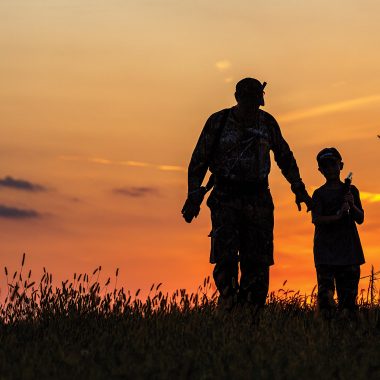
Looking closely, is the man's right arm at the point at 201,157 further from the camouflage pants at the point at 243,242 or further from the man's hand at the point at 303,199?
the man's hand at the point at 303,199

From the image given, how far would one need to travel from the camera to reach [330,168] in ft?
35.2

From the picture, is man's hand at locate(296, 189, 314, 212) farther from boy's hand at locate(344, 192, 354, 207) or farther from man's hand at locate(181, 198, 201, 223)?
man's hand at locate(181, 198, 201, 223)

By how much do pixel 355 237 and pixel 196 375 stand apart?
450 cm

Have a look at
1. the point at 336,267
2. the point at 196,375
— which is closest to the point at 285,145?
the point at 336,267

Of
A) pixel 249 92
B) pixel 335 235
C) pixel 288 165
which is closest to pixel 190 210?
pixel 288 165

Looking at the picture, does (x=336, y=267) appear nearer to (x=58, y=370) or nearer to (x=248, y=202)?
(x=248, y=202)

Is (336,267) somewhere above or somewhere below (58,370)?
above

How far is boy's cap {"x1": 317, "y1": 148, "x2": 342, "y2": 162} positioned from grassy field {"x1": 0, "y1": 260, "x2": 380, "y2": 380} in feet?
5.87

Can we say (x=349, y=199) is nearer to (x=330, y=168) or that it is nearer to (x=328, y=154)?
(x=330, y=168)

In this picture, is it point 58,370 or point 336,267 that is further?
point 336,267

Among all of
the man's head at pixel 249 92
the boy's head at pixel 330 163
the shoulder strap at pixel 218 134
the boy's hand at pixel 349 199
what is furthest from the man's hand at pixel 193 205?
the boy's hand at pixel 349 199

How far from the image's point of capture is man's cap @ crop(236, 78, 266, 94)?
1011 centimetres

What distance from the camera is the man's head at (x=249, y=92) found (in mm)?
10109

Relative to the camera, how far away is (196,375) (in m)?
6.65
